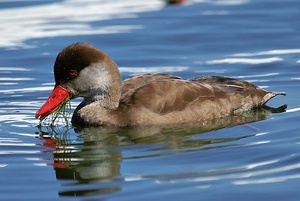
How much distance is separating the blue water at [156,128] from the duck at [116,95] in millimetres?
204

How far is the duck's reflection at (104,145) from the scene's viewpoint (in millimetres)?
9163

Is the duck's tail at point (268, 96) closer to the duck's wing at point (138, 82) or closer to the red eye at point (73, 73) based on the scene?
the duck's wing at point (138, 82)

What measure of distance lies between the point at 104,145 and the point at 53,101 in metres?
1.28

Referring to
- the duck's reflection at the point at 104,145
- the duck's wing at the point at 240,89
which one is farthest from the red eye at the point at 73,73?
the duck's wing at the point at 240,89

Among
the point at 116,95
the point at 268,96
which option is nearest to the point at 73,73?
the point at 116,95

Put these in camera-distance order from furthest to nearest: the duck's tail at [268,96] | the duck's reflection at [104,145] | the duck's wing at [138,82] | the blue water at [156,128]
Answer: the duck's tail at [268,96]
the duck's wing at [138,82]
the duck's reflection at [104,145]
the blue water at [156,128]

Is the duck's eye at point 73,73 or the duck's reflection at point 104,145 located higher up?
the duck's eye at point 73,73

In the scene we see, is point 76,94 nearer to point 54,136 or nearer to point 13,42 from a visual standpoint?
point 54,136

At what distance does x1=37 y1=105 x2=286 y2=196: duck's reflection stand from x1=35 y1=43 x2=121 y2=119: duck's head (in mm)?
417

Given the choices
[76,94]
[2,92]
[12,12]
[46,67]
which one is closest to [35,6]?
[12,12]

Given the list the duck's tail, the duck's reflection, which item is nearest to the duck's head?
the duck's reflection

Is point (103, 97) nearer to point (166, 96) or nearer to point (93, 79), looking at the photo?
point (93, 79)

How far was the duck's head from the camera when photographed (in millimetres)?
11531

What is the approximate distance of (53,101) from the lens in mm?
11719
